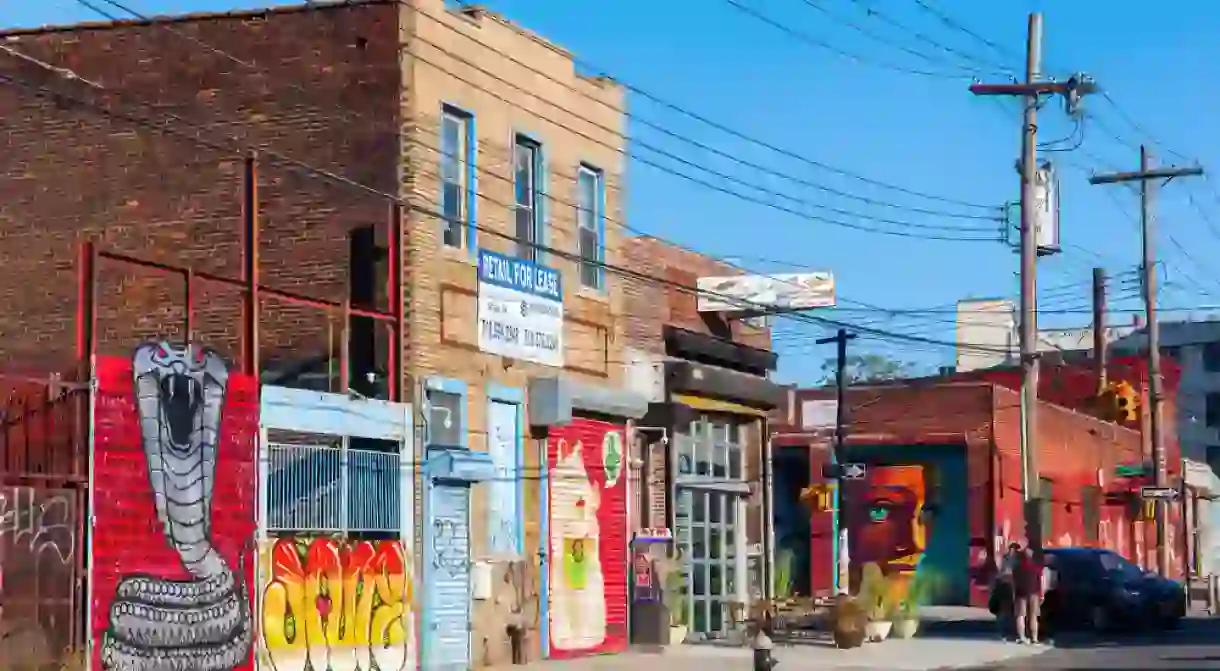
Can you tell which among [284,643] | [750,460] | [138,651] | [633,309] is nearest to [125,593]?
Result: [138,651]

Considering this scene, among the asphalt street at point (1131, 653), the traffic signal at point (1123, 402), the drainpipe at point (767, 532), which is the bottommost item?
the asphalt street at point (1131, 653)

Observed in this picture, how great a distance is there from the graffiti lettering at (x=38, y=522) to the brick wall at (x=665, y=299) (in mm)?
12128

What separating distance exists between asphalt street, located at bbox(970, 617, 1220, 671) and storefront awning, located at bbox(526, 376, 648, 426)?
620cm

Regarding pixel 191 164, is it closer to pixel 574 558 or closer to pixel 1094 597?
pixel 574 558

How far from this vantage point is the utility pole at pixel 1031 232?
1286 inches

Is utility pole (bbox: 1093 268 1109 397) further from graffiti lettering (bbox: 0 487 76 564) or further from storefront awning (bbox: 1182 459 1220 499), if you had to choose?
graffiti lettering (bbox: 0 487 76 564)

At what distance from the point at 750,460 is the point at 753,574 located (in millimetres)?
1956

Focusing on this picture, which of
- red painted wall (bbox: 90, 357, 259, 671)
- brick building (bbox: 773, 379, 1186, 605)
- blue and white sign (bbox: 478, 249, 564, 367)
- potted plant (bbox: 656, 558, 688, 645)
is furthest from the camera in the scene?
brick building (bbox: 773, 379, 1186, 605)

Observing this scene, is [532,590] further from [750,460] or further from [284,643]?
[750,460]

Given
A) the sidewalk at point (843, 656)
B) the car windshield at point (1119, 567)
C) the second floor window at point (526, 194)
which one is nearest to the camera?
the sidewalk at point (843, 656)

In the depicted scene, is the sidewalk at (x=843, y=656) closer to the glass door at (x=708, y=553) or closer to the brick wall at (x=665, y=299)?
the glass door at (x=708, y=553)

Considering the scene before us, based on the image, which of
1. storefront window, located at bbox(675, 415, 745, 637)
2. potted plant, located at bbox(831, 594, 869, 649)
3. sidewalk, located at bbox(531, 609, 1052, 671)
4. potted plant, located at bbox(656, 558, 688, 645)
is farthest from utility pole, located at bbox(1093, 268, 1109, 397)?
potted plant, located at bbox(656, 558, 688, 645)

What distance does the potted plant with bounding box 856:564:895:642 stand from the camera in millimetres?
31438

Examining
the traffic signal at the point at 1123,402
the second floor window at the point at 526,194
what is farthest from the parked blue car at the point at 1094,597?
the second floor window at the point at 526,194
